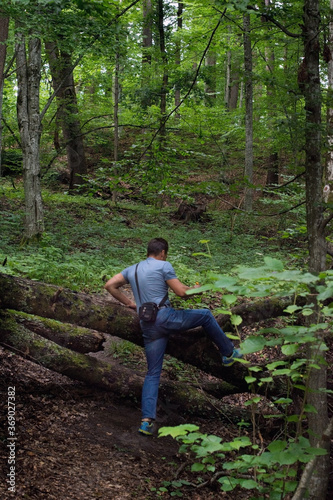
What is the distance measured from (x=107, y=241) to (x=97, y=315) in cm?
681

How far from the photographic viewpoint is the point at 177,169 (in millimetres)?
12148

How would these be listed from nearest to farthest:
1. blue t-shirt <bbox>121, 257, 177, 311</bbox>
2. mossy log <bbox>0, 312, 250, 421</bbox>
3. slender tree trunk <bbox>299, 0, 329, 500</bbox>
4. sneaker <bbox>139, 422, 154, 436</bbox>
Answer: slender tree trunk <bbox>299, 0, 329, 500</bbox> → sneaker <bbox>139, 422, 154, 436</bbox> → blue t-shirt <bbox>121, 257, 177, 311</bbox> → mossy log <bbox>0, 312, 250, 421</bbox>

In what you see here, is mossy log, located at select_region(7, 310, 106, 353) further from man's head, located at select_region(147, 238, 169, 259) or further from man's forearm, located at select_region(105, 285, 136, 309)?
man's head, located at select_region(147, 238, 169, 259)

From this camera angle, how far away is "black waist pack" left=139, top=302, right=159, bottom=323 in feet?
14.0

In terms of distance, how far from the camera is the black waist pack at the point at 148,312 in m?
4.27

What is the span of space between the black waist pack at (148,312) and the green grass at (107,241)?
8.95ft

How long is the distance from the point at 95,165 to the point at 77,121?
3.64 metres

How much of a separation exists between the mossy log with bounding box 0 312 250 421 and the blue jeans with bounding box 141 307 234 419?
620 mm

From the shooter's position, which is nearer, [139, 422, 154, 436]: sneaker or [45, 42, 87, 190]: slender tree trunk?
[139, 422, 154, 436]: sneaker

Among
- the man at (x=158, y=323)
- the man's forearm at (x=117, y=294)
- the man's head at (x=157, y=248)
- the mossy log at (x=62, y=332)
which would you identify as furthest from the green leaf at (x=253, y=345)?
the mossy log at (x=62, y=332)

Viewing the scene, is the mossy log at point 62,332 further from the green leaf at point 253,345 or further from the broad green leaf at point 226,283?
the broad green leaf at point 226,283

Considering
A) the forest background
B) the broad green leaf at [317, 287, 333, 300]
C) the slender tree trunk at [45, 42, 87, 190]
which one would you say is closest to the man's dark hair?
the forest background

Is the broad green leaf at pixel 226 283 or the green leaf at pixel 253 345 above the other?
the broad green leaf at pixel 226 283

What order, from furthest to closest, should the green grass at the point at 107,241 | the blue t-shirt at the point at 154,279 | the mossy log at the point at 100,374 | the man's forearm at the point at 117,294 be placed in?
the green grass at the point at 107,241 < the man's forearm at the point at 117,294 < the mossy log at the point at 100,374 < the blue t-shirt at the point at 154,279
